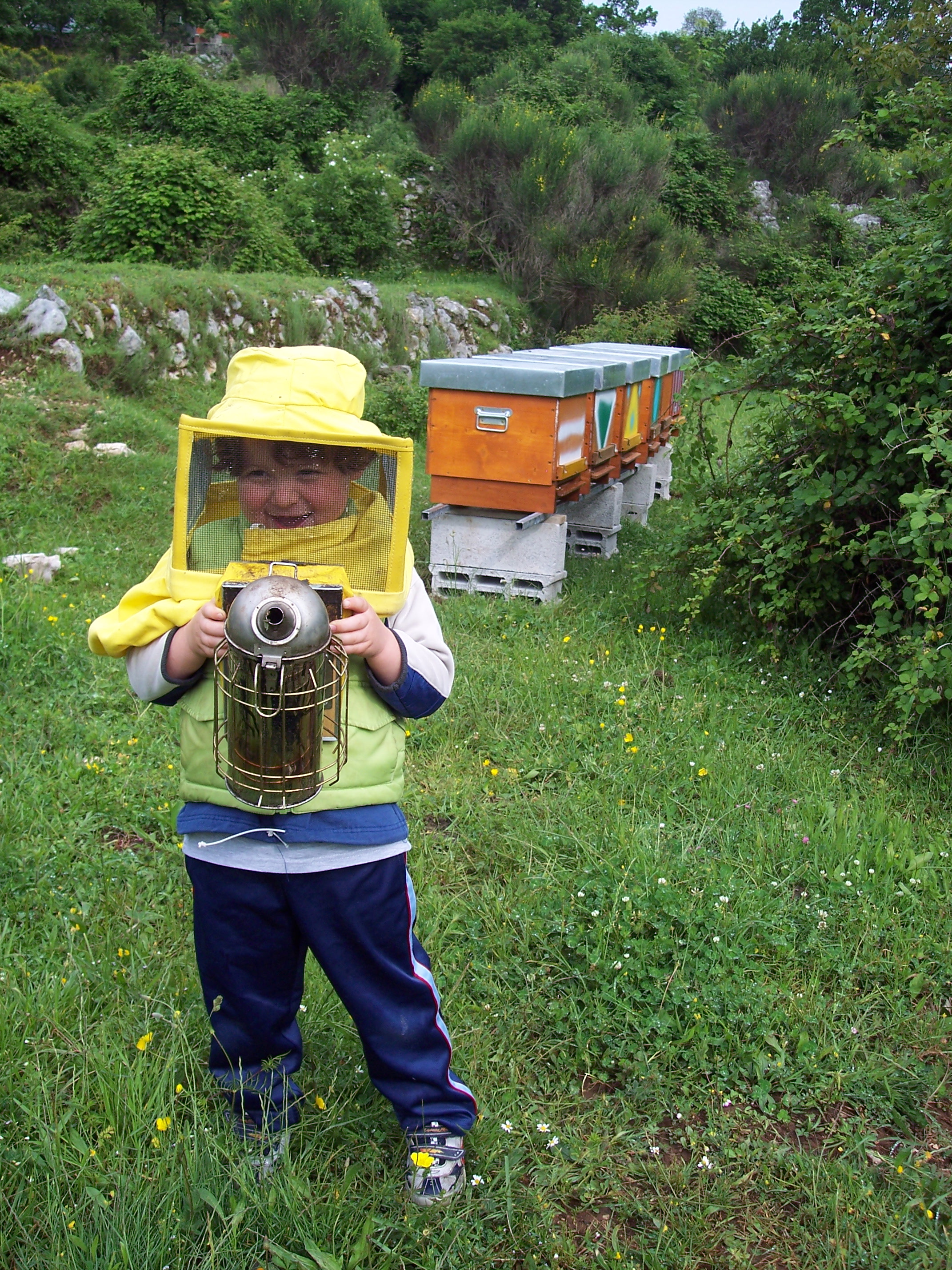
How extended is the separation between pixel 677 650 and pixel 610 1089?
236 centimetres

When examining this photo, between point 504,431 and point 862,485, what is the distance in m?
1.73

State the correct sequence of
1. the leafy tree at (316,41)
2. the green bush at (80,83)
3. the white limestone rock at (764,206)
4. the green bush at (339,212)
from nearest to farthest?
the green bush at (339,212) < the green bush at (80,83) < the leafy tree at (316,41) < the white limestone rock at (764,206)

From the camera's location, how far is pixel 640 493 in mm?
7395

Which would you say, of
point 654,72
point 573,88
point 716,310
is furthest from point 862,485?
point 654,72

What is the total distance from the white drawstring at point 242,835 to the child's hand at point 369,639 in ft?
0.97

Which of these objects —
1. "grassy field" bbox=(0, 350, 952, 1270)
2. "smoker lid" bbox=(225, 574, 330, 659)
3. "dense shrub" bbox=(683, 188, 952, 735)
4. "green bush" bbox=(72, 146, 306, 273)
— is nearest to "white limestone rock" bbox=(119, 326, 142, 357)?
"green bush" bbox=(72, 146, 306, 273)

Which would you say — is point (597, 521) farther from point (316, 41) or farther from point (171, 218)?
point (316, 41)

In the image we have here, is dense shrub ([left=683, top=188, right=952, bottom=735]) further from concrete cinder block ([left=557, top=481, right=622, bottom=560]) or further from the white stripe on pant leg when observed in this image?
the white stripe on pant leg

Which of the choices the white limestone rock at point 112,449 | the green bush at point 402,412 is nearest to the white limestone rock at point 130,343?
the white limestone rock at point 112,449

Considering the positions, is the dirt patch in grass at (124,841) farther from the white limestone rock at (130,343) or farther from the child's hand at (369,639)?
the white limestone rock at (130,343)

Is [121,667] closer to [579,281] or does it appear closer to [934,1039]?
[934,1039]

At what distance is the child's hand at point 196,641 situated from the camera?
155cm

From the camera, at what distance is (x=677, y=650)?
4.39 m

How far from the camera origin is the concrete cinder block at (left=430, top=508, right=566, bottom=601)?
5.19m
